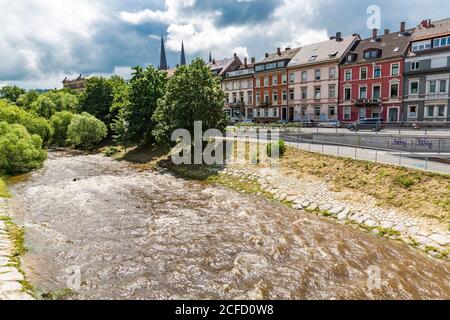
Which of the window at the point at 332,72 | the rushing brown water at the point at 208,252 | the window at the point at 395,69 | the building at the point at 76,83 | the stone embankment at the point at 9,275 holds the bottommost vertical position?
the rushing brown water at the point at 208,252

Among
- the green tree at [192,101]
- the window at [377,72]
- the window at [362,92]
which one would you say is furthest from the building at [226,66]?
the green tree at [192,101]

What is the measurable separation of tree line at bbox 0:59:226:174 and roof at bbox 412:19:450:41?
30014 millimetres

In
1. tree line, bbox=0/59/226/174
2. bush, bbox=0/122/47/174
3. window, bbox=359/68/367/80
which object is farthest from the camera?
window, bbox=359/68/367/80

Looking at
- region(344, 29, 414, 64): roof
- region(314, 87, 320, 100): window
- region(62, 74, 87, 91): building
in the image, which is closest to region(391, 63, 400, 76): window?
region(344, 29, 414, 64): roof

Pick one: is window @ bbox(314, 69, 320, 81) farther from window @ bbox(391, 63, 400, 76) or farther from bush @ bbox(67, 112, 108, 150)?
bush @ bbox(67, 112, 108, 150)

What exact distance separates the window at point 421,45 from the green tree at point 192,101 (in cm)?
2941

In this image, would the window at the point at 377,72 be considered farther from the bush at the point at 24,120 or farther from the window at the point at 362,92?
the bush at the point at 24,120

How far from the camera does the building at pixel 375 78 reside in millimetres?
43812

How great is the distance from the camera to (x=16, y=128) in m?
30.2

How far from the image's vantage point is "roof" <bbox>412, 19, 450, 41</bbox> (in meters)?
39.4

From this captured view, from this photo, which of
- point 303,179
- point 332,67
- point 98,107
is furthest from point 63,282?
point 332,67

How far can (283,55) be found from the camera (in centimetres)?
6031

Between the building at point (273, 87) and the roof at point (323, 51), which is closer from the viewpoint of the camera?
the roof at point (323, 51)

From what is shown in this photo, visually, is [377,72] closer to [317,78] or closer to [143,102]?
[317,78]
